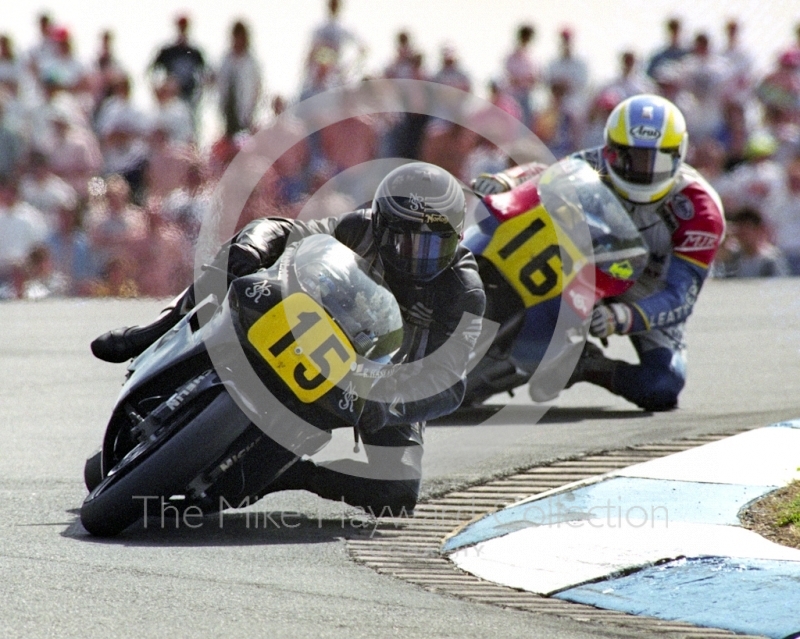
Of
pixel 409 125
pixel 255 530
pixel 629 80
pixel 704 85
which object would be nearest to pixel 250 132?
pixel 409 125

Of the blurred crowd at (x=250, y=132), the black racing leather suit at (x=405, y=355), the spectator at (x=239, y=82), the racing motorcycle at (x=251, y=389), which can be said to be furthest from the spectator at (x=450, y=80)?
the racing motorcycle at (x=251, y=389)

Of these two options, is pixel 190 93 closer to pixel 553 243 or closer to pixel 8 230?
pixel 8 230

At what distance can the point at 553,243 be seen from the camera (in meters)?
8.51

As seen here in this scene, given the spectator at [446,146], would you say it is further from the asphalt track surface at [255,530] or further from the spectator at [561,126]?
the asphalt track surface at [255,530]

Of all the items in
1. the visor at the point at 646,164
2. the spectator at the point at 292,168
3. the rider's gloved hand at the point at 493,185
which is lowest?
the rider's gloved hand at the point at 493,185

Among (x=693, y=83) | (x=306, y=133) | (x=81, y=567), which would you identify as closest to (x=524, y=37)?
(x=693, y=83)

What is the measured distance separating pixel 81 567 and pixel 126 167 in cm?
1111

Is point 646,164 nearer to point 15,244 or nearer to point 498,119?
point 498,119

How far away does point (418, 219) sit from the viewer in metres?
6.20

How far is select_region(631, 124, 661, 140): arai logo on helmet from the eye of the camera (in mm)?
9016

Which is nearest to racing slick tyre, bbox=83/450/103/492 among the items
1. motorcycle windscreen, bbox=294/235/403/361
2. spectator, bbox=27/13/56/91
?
motorcycle windscreen, bbox=294/235/403/361

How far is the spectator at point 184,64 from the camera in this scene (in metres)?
16.2

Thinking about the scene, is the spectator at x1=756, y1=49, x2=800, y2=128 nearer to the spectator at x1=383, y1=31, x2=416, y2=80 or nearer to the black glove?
the spectator at x1=383, y1=31, x2=416, y2=80

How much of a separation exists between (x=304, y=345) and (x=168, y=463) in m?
0.70
